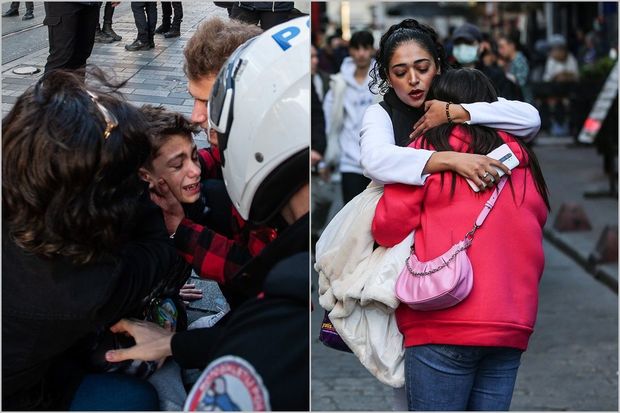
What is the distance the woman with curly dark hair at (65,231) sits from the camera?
80.0 inches

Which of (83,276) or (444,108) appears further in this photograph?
(444,108)

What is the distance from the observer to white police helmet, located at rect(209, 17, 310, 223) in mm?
2033

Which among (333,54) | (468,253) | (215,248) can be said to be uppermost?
(215,248)

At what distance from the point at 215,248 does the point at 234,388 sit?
1.13ft

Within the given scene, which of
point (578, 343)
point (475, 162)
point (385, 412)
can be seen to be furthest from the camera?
point (578, 343)

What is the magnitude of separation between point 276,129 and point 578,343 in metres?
5.13

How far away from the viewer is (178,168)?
2.26 m

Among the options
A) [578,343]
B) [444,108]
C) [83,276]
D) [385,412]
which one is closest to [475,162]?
[444,108]

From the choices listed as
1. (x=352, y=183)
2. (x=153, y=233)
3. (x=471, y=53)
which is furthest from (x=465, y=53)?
(x=153, y=233)

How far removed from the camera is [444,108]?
2570 millimetres

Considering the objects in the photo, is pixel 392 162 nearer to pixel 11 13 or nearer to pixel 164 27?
pixel 164 27

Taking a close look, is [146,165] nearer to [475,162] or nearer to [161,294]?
[161,294]

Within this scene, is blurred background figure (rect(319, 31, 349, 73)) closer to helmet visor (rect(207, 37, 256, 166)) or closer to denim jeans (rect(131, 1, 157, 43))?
denim jeans (rect(131, 1, 157, 43))

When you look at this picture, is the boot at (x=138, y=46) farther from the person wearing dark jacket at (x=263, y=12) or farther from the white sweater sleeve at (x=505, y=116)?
the white sweater sleeve at (x=505, y=116)
